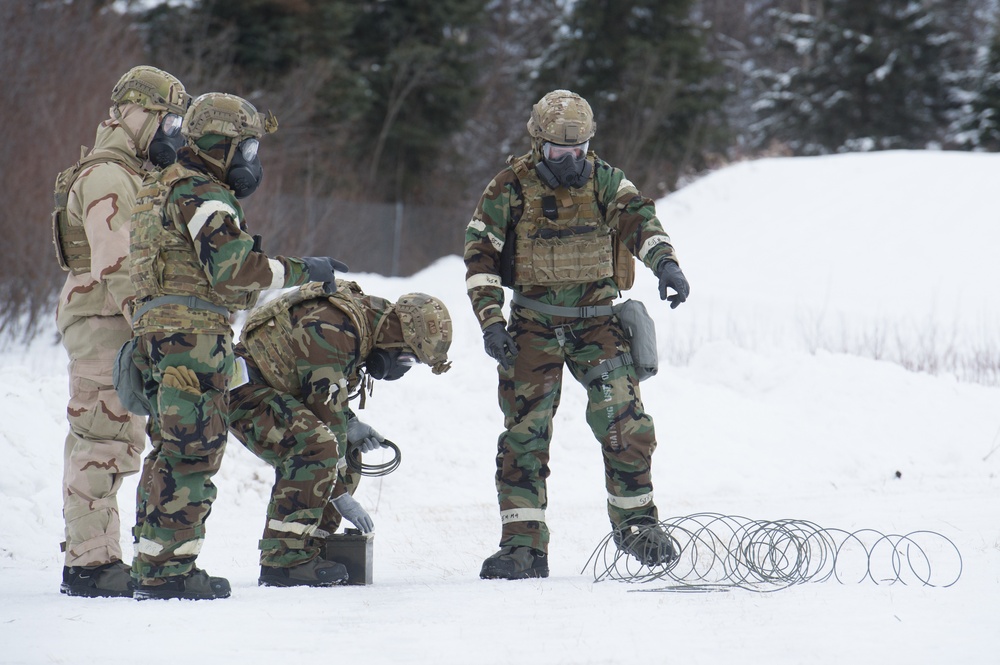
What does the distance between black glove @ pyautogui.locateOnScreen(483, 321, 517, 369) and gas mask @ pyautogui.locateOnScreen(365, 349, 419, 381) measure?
0.39 m

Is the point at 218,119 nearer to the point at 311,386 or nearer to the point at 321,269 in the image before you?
the point at 321,269

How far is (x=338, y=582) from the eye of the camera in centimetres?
498

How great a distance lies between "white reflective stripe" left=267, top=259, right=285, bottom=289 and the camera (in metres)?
4.37

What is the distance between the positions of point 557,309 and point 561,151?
764 mm

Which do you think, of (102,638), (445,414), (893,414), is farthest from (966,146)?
(102,638)

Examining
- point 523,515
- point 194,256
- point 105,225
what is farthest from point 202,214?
point 523,515

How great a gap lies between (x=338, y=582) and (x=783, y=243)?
56.4 ft

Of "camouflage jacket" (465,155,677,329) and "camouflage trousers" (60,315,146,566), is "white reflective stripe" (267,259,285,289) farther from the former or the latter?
"camouflage jacket" (465,155,677,329)

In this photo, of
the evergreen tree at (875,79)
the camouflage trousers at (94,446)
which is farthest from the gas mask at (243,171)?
the evergreen tree at (875,79)

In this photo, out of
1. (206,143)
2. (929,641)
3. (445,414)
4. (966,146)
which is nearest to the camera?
(929,641)

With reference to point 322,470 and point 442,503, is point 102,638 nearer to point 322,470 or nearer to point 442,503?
point 322,470

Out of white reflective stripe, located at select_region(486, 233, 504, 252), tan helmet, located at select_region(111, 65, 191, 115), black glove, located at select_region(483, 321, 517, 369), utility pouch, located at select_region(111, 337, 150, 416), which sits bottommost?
utility pouch, located at select_region(111, 337, 150, 416)

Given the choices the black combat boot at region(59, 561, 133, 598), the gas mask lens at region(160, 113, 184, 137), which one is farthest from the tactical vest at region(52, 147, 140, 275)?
the black combat boot at region(59, 561, 133, 598)

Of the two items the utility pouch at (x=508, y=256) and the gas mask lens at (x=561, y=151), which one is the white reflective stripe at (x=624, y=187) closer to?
the gas mask lens at (x=561, y=151)
